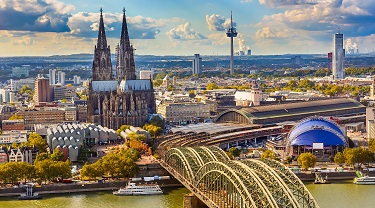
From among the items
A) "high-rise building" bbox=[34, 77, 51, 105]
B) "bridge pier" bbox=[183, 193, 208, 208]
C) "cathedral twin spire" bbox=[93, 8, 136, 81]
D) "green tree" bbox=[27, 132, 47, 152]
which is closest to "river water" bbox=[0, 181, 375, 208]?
"bridge pier" bbox=[183, 193, 208, 208]

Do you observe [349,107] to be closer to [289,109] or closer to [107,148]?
[289,109]

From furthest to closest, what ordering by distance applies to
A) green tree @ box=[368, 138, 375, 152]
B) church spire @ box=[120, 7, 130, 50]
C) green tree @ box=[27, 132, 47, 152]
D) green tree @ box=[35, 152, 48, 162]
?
church spire @ box=[120, 7, 130, 50], green tree @ box=[27, 132, 47, 152], green tree @ box=[368, 138, 375, 152], green tree @ box=[35, 152, 48, 162]

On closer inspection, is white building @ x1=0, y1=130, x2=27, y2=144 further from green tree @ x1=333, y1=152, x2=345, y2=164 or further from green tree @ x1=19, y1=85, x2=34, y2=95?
green tree @ x1=19, y1=85, x2=34, y2=95

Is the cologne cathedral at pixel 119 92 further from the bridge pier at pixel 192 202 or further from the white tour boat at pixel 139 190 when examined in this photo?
the bridge pier at pixel 192 202

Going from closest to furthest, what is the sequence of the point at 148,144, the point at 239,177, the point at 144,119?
the point at 239,177, the point at 148,144, the point at 144,119

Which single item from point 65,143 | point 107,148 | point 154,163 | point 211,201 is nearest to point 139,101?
point 107,148

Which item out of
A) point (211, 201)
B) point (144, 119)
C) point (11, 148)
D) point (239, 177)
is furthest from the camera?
point (144, 119)

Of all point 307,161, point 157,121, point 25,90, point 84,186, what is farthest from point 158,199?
point 25,90
